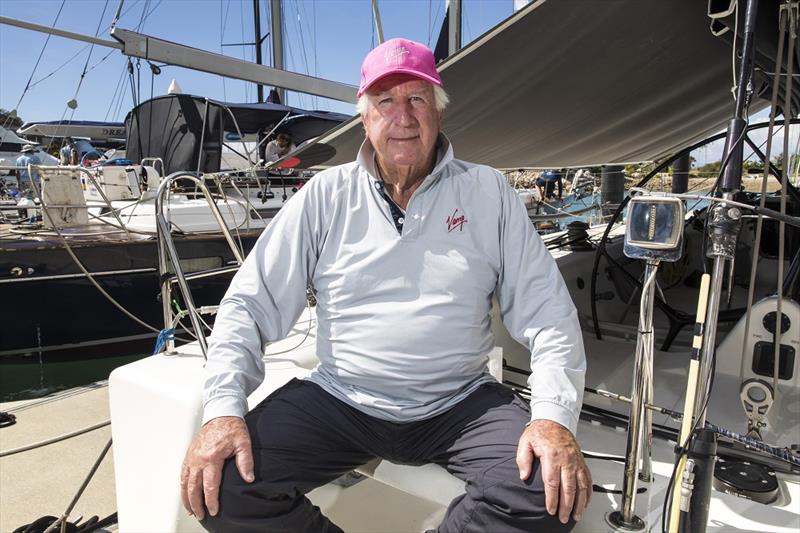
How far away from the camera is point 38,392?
240 inches

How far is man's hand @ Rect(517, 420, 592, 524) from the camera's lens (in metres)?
1.25

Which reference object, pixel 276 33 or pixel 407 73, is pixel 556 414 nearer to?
pixel 407 73

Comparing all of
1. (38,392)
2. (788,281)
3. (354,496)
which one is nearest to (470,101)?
(788,281)

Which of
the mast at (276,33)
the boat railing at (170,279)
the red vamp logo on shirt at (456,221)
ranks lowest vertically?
the boat railing at (170,279)

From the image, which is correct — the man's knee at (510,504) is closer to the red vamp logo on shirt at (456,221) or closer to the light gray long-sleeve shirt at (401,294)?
the light gray long-sleeve shirt at (401,294)

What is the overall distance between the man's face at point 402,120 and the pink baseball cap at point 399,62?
0.11 ft

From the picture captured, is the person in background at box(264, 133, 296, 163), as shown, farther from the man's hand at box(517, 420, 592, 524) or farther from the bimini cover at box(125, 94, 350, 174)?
the man's hand at box(517, 420, 592, 524)

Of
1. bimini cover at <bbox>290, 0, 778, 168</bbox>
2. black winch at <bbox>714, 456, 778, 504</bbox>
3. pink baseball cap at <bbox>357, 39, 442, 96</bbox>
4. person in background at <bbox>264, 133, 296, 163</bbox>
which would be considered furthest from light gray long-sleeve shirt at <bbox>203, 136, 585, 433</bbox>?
person in background at <bbox>264, 133, 296, 163</bbox>

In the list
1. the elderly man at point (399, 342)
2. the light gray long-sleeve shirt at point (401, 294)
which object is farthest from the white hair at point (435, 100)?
the light gray long-sleeve shirt at point (401, 294)

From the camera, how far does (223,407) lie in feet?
4.73

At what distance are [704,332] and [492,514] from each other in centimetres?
62

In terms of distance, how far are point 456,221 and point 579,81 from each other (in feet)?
4.82

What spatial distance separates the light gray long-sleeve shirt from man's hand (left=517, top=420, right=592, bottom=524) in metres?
0.19

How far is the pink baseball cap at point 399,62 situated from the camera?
1729mm
